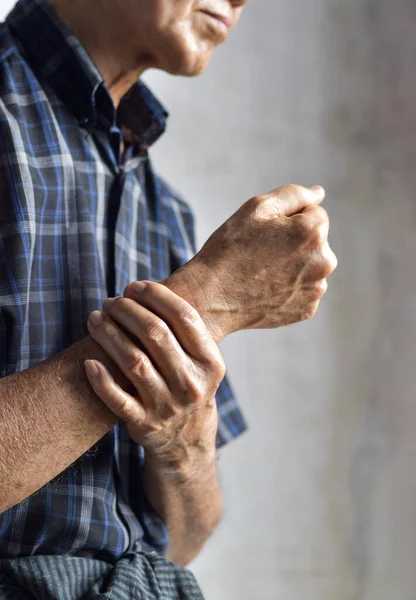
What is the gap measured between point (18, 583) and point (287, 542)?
77 cm

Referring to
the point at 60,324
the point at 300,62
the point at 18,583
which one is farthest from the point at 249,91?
the point at 18,583

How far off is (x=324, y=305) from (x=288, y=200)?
67 centimetres

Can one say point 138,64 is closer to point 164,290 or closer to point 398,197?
point 164,290

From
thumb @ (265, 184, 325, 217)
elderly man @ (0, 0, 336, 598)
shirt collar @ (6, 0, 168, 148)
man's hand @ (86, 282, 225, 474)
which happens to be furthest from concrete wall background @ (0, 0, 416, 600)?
man's hand @ (86, 282, 225, 474)

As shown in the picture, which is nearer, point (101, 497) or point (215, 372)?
point (215, 372)

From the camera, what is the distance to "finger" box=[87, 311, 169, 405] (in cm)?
62

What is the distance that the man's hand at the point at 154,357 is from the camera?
2.06ft

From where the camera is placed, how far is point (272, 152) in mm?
1396

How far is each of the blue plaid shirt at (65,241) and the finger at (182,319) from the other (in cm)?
17

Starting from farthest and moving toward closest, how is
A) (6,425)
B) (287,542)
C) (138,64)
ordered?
(287,542) < (138,64) < (6,425)

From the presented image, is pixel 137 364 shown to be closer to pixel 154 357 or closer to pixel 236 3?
pixel 154 357

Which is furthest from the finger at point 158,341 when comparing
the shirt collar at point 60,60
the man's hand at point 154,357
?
the shirt collar at point 60,60

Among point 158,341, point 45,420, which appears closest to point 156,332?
point 158,341

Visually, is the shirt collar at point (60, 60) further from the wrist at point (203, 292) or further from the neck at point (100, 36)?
the wrist at point (203, 292)
